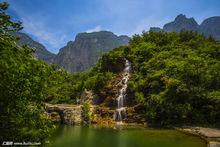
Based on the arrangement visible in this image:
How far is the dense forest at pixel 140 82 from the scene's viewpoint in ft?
30.7

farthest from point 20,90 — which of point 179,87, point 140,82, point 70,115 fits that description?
point 140,82

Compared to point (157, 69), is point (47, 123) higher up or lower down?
lower down

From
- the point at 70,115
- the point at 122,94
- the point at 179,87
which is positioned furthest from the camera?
the point at 122,94

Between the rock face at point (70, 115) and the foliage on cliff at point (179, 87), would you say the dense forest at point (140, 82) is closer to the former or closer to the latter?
the foliage on cliff at point (179, 87)

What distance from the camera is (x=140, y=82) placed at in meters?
51.0

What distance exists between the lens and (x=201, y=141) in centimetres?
2784

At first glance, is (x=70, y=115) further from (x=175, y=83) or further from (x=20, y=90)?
(x=20, y=90)

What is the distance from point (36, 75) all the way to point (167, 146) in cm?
1713

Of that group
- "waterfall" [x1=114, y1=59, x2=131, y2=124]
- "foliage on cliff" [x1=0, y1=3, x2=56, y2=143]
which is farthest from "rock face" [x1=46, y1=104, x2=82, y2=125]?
"foliage on cliff" [x1=0, y1=3, x2=56, y2=143]

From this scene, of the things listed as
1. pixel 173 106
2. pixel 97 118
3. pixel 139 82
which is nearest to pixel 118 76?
pixel 139 82

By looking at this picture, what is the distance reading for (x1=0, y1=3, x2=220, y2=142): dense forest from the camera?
9.36m

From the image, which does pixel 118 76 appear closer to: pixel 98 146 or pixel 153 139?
pixel 153 139

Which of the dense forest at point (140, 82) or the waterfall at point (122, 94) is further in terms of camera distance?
the waterfall at point (122, 94)

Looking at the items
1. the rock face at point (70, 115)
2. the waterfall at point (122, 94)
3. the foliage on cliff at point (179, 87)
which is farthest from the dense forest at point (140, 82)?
the rock face at point (70, 115)
